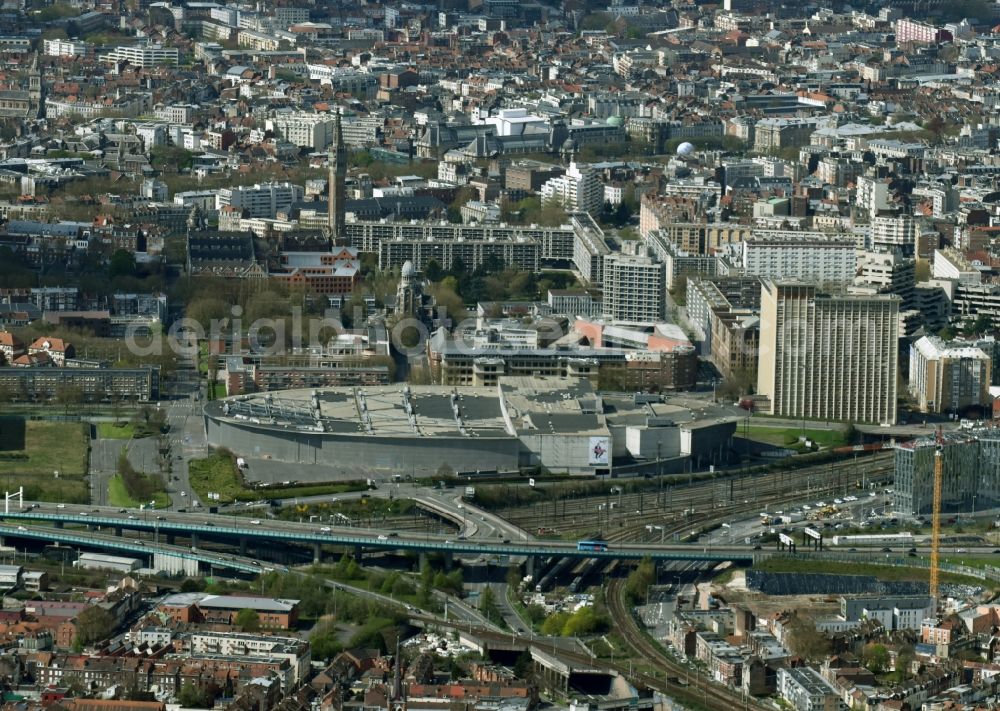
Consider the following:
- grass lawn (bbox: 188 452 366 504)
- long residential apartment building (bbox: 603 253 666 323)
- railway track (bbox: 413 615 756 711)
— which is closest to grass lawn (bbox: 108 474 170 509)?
grass lawn (bbox: 188 452 366 504)

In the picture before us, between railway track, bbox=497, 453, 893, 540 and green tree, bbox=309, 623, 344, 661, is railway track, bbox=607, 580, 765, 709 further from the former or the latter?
railway track, bbox=497, 453, 893, 540

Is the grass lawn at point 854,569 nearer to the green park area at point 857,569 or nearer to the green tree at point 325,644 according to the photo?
the green park area at point 857,569

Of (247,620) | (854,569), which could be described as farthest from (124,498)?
(854,569)

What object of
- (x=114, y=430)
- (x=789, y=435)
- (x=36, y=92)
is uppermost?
(x=36, y=92)

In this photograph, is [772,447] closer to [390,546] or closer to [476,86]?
[390,546]

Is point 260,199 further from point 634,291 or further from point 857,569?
point 857,569

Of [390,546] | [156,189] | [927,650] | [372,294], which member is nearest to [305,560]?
[390,546]
